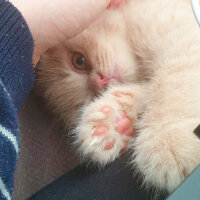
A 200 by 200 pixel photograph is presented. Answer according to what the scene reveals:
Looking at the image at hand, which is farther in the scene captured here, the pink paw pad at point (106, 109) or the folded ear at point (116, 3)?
the folded ear at point (116, 3)

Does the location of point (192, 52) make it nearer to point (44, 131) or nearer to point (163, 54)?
point (163, 54)

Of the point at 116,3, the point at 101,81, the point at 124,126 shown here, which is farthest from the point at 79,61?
the point at 124,126

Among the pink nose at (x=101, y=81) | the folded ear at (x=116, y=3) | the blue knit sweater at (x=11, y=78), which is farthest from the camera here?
the folded ear at (x=116, y=3)

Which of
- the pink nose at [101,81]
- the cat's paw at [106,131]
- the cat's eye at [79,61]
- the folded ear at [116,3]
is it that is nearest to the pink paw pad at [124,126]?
the cat's paw at [106,131]

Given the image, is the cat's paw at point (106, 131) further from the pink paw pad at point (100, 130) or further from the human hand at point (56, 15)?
the human hand at point (56, 15)

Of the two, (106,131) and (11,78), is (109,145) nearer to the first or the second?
(106,131)

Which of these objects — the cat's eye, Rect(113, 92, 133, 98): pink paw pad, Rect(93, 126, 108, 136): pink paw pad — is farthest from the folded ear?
Rect(93, 126, 108, 136): pink paw pad
